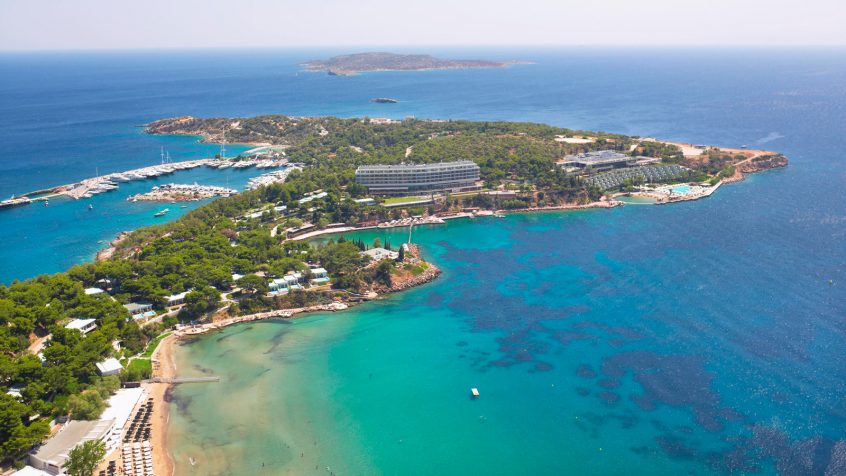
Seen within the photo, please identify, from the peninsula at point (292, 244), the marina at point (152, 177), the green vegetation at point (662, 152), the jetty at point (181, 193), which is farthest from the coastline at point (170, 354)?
the green vegetation at point (662, 152)

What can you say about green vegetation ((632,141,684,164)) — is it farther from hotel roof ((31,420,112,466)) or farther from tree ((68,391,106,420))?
hotel roof ((31,420,112,466))

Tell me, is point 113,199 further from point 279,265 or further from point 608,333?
point 608,333

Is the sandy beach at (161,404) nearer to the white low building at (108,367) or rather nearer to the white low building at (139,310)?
the white low building at (108,367)

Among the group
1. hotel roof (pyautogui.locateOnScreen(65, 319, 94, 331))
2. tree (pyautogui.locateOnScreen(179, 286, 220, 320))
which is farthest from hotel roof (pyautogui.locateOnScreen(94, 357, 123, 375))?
tree (pyautogui.locateOnScreen(179, 286, 220, 320))

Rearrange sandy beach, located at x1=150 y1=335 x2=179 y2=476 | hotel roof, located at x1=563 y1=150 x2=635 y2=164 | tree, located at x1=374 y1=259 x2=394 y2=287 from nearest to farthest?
sandy beach, located at x1=150 y1=335 x2=179 y2=476 → tree, located at x1=374 y1=259 x2=394 y2=287 → hotel roof, located at x1=563 y1=150 x2=635 y2=164

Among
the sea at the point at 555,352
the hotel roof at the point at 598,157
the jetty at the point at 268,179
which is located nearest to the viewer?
the sea at the point at 555,352

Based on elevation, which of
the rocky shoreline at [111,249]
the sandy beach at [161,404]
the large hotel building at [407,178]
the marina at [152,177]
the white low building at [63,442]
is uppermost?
the large hotel building at [407,178]

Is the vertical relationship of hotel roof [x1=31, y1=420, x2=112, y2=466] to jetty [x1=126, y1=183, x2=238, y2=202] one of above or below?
below
